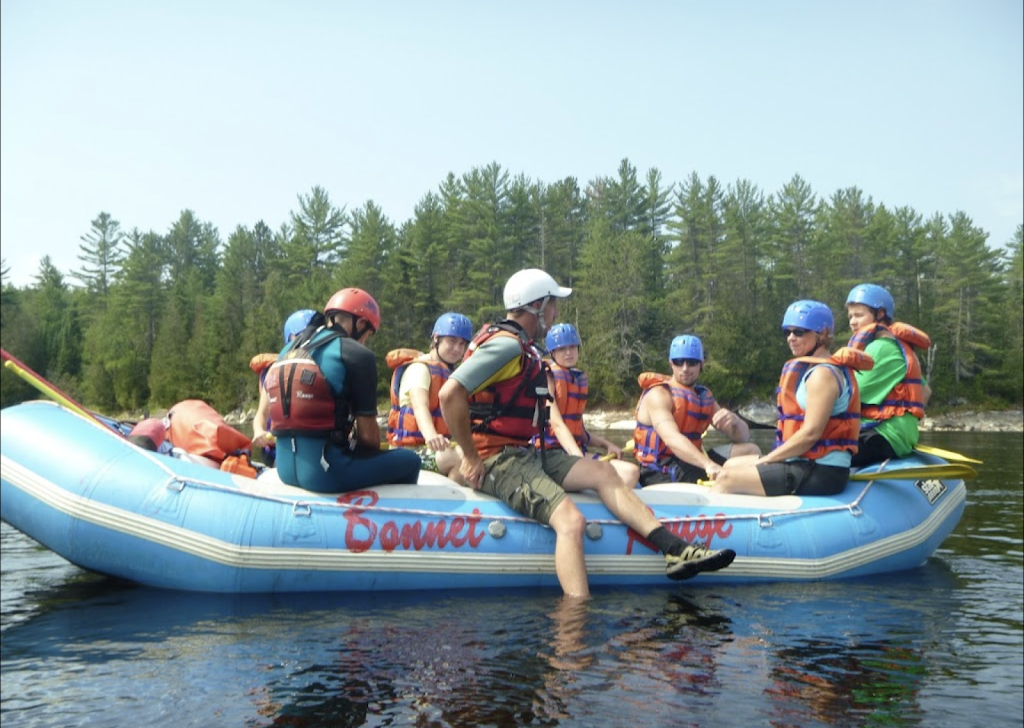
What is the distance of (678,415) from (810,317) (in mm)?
1557

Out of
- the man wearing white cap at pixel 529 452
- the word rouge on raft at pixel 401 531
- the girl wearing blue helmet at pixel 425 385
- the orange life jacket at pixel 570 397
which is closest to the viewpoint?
the man wearing white cap at pixel 529 452

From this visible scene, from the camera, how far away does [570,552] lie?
594cm

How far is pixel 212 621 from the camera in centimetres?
542

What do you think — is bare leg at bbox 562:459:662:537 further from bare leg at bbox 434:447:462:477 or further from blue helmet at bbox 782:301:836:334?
blue helmet at bbox 782:301:836:334

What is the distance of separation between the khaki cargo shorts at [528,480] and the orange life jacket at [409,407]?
4.51 ft

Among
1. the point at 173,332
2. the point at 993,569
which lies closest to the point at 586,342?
the point at 173,332

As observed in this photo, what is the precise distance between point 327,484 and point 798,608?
10.1 ft

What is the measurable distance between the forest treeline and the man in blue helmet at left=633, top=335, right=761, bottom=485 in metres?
35.8

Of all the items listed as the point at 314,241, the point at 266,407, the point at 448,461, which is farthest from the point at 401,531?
the point at 314,241

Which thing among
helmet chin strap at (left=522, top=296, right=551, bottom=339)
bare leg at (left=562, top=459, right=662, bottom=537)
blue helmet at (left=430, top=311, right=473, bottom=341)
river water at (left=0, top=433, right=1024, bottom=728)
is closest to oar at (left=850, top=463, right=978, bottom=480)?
river water at (left=0, top=433, right=1024, bottom=728)

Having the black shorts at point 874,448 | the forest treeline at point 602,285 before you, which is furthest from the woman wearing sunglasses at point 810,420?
the forest treeline at point 602,285

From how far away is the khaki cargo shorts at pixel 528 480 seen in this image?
6062 mm

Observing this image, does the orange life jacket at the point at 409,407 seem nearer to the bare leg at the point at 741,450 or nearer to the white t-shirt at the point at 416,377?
the white t-shirt at the point at 416,377

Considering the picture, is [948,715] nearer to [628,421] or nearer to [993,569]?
[993,569]
